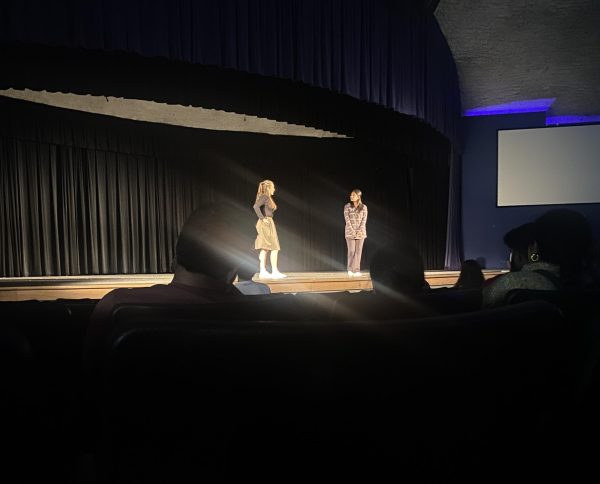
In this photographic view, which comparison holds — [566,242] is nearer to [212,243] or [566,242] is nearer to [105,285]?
[212,243]

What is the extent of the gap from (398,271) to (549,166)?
8.60m

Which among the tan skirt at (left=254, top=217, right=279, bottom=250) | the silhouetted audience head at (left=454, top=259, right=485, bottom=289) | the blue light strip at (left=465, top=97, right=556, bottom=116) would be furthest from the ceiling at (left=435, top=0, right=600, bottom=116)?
the silhouetted audience head at (left=454, top=259, right=485, bottom=289)

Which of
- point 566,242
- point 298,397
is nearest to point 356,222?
point 566,242

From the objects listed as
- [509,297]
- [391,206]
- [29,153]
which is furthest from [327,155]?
[509,297]

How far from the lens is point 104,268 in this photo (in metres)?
7.88

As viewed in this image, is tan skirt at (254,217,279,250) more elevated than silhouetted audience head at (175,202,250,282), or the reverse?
silhouetted audience head at (175,202,250,282)

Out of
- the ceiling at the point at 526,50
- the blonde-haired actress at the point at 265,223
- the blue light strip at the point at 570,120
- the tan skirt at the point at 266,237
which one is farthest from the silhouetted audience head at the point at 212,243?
the blue light strip at the point at 570,120

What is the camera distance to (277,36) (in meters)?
4.45

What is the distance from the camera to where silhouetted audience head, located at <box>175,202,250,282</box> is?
1.14m

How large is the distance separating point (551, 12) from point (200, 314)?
7.53 m

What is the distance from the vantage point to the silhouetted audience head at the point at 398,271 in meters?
1.34

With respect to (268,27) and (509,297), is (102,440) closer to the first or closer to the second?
(509,297)

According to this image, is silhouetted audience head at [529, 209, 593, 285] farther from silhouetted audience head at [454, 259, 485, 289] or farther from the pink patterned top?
the pink patterned top

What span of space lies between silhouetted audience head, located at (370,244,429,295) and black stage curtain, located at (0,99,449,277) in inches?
186
